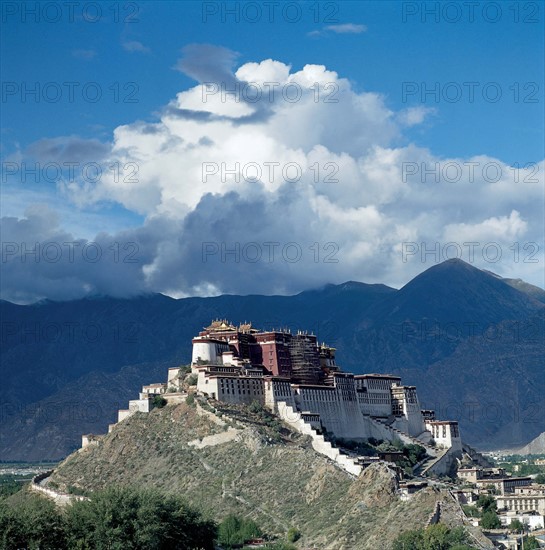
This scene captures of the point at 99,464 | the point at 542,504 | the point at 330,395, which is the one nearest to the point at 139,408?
the point at 99,464

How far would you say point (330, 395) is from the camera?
176 m

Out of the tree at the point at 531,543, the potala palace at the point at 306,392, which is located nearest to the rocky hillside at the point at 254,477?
the potala palace at the point at 306,392

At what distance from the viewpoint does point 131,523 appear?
383ft

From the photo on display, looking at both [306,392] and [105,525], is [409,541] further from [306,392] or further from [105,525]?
[306,392]

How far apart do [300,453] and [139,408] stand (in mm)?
25046

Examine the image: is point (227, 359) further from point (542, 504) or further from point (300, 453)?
point (542, 504)

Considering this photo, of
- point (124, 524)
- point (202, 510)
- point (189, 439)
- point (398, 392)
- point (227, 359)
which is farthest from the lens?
point (398, 392)

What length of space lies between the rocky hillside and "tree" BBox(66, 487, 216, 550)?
17385 millimetres

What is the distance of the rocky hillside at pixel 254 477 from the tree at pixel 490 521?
4.64 meters

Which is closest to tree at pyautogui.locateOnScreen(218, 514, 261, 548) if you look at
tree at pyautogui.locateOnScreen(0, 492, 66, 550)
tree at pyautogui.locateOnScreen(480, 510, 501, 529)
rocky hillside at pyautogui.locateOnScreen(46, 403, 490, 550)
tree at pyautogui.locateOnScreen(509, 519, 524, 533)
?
rocky hillside at pyautogui.locateOnScreen(46, 403, 490, 550)

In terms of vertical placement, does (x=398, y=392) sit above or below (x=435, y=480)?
above

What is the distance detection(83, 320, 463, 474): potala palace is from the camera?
547 ft

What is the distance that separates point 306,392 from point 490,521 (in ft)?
114

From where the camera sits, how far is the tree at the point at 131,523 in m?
115
